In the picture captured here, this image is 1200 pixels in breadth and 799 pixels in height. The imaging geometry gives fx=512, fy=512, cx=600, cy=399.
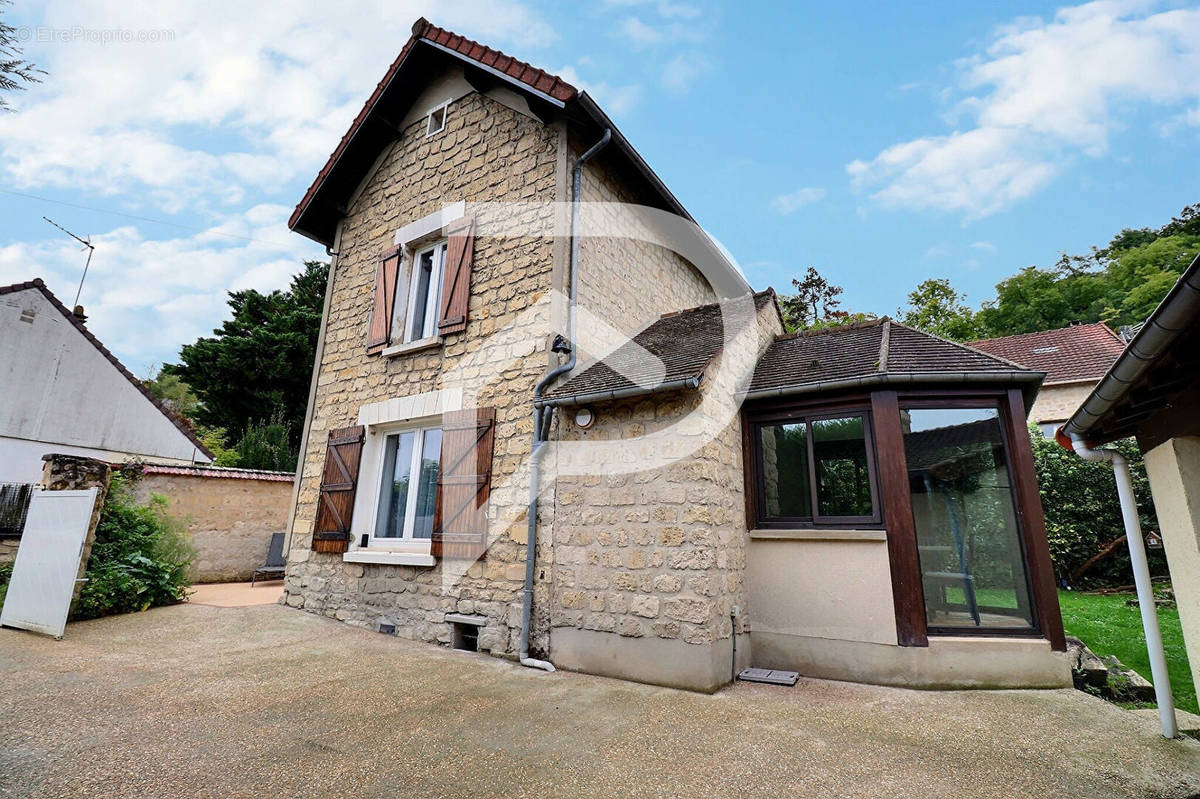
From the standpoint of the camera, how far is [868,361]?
4848mm

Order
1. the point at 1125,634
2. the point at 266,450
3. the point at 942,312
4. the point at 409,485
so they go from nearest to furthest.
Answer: the point at 1125,634
the point at 409,485
the point at 266,450
the point at 942,312

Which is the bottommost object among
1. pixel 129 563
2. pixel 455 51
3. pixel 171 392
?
pixel 129 563

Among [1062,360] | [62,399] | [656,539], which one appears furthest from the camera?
[1062,360]

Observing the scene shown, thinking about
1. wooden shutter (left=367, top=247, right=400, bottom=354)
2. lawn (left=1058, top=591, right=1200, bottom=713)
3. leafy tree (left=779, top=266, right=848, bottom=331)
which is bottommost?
lawn (left=1058, top=591, right=1200, bottom=713)

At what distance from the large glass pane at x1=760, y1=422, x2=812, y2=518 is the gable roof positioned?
353 cm

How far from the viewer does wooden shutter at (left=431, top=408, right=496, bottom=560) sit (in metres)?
5.20

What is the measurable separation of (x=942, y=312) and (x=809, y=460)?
20.0m

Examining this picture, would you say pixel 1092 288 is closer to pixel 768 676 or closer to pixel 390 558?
pixel 768 676

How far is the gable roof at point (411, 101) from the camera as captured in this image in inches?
219

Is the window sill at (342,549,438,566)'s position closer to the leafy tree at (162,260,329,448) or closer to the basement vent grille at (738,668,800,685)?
the basement vent grille at (738,668,800,685)

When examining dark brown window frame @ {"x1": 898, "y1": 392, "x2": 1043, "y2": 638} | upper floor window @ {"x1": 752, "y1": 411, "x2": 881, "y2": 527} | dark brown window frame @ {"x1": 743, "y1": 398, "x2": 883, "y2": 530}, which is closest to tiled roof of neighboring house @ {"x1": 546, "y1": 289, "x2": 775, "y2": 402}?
dark brown window frame @ {"x1": 743, "y1": 398, "x2": 883, "y2": 530}

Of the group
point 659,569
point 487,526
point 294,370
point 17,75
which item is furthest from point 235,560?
point 294,370

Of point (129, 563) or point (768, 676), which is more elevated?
point (129, 563)

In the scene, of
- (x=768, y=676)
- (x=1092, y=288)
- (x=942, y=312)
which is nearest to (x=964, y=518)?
(x=768, y=676)
